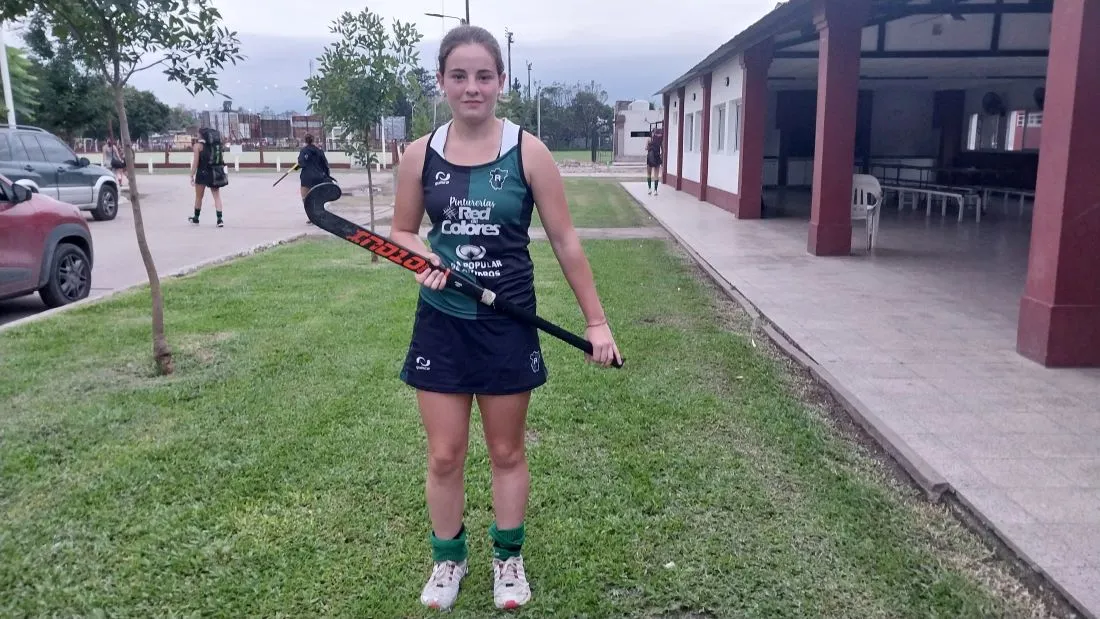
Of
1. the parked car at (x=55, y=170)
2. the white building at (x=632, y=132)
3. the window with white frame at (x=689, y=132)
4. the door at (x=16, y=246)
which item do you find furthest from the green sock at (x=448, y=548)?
the white building at (x=632, y=132)

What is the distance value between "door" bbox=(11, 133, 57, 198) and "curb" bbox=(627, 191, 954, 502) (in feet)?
44.0

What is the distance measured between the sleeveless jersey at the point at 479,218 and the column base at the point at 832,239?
30.9 ft

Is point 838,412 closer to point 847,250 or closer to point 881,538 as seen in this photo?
point 881,538

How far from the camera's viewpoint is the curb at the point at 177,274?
793cm

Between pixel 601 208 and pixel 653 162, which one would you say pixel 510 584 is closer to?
pixel 601 208

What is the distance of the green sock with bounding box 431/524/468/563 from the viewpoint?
3.20 metres

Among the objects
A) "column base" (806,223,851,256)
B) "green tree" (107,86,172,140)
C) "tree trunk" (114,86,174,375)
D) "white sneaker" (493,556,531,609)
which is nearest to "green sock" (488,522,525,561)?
"white sneaker" (493,556,531,609)

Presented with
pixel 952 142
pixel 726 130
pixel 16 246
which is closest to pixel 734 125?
pixel 726 130

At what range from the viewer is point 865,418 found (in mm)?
5023

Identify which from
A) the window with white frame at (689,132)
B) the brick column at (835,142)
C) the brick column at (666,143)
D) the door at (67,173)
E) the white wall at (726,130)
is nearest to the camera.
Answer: the brick column at (835,142)

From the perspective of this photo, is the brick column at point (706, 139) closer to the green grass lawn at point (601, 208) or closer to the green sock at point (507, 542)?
the green grass lawn at point (601, 208)

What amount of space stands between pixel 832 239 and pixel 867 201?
45.8 inches

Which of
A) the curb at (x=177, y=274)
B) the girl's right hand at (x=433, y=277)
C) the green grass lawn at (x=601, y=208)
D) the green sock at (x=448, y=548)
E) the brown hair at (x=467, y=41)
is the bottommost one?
the green grass lawn at (x=601, y=208)

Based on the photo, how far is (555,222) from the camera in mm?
2990
